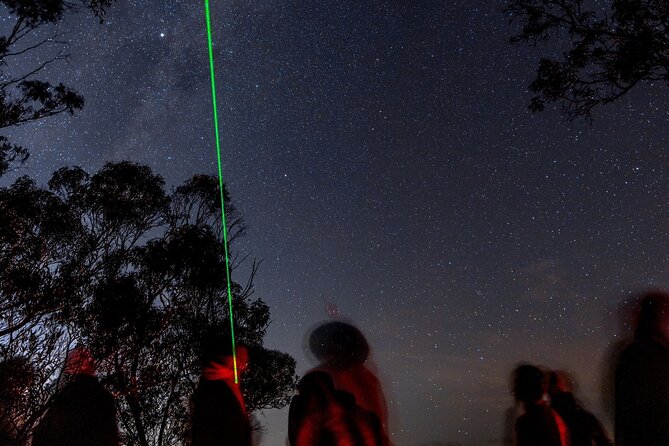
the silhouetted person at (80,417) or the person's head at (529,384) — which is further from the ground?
the silhouetted person at (80,417)

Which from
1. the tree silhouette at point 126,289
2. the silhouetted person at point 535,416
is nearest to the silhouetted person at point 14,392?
the tree silhouette at point 126,289

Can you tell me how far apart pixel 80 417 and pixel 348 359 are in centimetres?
→ 250

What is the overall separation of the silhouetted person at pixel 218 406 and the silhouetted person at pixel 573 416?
2713mm

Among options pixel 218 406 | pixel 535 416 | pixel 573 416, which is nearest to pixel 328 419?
pixel 218 406

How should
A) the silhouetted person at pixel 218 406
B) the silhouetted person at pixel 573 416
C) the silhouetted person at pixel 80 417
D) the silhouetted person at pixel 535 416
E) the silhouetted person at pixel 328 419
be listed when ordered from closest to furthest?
the silhouetted person at pixel 328 419
the silhouetted person at pixel 218 406
the silhouetted person at pixel 535 416
the silhouetted person at pixel 80 417
the silhouetted person at pixel 573 416

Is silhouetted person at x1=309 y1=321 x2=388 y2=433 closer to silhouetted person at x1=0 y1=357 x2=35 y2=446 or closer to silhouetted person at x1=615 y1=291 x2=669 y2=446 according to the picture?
silhouetted person at x1=615 y1=291 x2=669 y2=446

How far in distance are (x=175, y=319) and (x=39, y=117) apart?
259 inches

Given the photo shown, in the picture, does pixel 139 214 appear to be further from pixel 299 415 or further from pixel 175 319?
pixel 299 415

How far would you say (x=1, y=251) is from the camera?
10.9 meters

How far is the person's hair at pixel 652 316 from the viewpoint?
425 centimetres

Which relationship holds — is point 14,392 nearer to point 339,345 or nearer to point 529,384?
point 339,345

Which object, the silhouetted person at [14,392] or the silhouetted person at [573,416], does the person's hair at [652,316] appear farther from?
the silhouetted person at [14,392]

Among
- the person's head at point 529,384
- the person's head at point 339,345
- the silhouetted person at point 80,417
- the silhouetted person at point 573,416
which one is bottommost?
the silhouetted person at point 573,416

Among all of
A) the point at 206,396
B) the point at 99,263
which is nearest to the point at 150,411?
the point at 99,263
